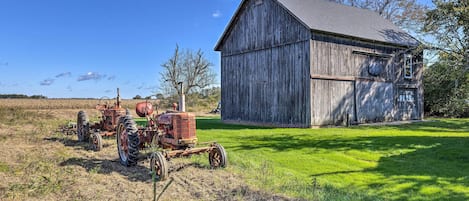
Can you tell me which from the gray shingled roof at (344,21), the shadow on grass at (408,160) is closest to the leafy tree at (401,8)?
the gray shingled roof at (344,21)

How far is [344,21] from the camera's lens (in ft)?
64.1

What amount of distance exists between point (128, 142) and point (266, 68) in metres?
12.2

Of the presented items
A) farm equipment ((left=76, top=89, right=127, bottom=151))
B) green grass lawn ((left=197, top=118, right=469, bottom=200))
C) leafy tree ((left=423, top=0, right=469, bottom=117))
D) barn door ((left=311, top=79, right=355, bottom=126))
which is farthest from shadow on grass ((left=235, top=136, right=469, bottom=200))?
barn door ((left=311, top=79, right=355, bottom=126))

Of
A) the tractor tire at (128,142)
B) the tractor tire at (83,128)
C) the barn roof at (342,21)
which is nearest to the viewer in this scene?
the tractor tire at (128,142)

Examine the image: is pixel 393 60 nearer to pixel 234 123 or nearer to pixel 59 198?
pixel 234 123

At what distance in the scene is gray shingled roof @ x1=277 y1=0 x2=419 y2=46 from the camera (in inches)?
690

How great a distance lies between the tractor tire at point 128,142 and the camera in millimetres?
7289

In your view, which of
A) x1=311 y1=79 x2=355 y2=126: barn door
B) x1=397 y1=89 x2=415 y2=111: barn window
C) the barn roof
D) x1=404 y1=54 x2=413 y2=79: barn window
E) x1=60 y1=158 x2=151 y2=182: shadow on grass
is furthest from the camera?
x1=404 y1=54 x2=413 y2=79: barn window

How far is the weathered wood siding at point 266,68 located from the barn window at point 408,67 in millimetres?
8407

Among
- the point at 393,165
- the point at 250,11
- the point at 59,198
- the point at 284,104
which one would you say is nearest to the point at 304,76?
the point at 284,104

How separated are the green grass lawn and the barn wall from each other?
5.16 meters

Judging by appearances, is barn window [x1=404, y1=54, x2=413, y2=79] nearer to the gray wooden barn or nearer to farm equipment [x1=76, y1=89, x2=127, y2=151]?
the gray wooden barn

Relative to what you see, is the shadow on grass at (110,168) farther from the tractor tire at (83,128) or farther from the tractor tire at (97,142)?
the tractor tire at (83,128)

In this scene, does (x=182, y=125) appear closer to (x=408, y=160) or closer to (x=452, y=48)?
(x=408, y=160)
